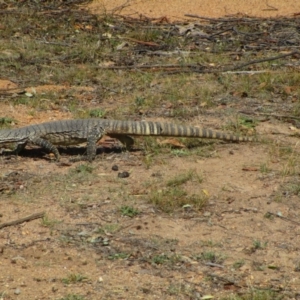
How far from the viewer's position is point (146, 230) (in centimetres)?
639

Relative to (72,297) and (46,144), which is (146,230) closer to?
(72,297)

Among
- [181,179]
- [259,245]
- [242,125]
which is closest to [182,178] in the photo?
[181,179]

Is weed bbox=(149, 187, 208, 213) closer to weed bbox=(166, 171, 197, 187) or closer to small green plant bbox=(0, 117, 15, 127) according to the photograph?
weed bbox=(166, 171, 197, 187)

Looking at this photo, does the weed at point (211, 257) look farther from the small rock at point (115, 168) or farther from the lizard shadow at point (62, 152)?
the lizard shadow at point (62, 152)

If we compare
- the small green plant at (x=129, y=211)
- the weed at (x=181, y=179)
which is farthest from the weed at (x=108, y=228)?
the weed at (x=181, y=179)

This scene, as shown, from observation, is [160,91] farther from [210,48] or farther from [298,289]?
[298,289]

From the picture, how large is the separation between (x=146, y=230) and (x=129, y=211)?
1.12 feet

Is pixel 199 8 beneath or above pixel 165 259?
above

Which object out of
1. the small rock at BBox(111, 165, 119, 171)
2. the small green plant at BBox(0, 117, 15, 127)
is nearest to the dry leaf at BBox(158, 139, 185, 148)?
the small rock at BBox(111, 165, 119, 171)

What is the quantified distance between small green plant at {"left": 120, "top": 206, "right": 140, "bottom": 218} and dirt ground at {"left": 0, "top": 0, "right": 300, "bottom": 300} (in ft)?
0.09

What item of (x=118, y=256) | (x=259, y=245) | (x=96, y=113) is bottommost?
(x=96, y=113)

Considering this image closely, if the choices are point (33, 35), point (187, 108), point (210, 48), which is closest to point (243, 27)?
point (210, 48)

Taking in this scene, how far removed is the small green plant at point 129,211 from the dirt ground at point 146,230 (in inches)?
1.1

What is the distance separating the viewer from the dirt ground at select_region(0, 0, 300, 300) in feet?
18.3
